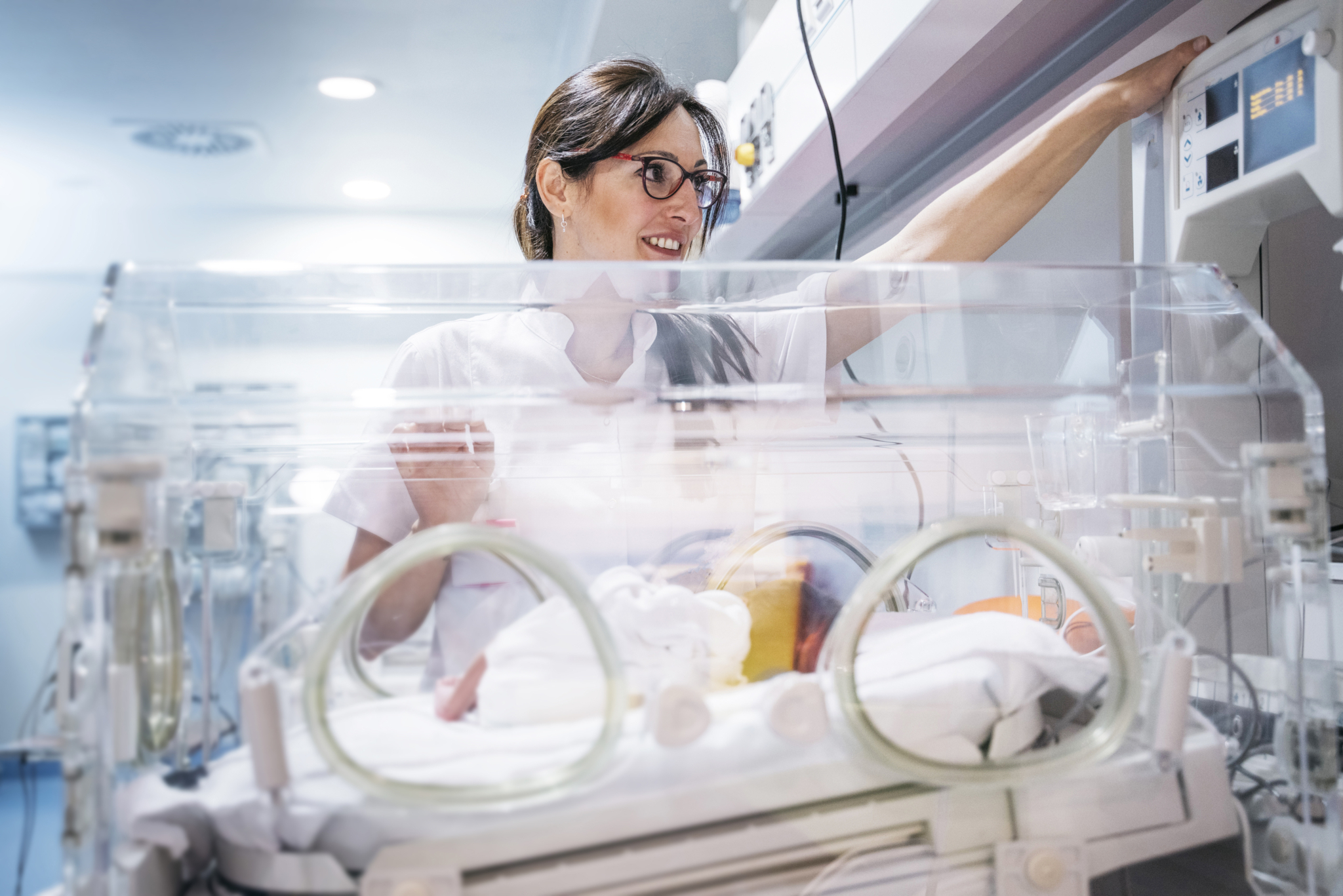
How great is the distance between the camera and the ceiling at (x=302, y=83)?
2.93m

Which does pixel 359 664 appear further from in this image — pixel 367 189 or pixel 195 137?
pixel 367 189

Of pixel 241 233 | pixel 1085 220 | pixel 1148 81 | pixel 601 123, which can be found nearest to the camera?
pixel 1148 81

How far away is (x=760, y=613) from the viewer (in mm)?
860

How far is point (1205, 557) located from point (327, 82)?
3.55 m

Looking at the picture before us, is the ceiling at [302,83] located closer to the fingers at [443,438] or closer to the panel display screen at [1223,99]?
the panel display screen at [1223,99]

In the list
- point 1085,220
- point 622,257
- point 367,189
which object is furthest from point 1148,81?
point 367,189

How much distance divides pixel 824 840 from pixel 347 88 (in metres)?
3.57

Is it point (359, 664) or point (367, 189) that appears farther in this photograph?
point (367, 189)

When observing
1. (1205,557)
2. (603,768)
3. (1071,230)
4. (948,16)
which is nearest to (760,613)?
(603,768)

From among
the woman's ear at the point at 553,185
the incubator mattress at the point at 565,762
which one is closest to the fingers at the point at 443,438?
the incubator mattress at the point at 565,762

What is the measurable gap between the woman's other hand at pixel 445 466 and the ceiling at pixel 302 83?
6.55 feet

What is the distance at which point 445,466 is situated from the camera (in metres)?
0.88

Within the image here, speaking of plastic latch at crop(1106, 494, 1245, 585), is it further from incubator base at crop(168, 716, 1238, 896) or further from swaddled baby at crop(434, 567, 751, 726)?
swaddled baby at crop(434, 567, 751, 726)

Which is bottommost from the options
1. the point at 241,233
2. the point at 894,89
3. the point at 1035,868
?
the point at 1035,868
